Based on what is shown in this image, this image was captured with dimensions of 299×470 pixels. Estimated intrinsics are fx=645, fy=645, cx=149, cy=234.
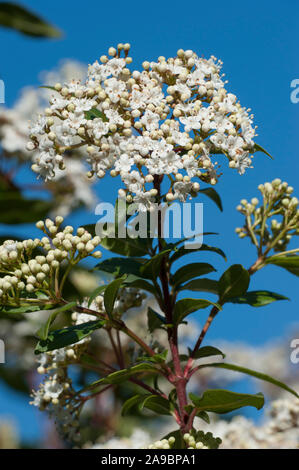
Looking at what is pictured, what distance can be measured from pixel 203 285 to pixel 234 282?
26cm

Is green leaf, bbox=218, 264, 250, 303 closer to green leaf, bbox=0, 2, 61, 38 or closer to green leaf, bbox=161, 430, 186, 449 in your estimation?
green leaf, bbox=161, 430, 186, 449

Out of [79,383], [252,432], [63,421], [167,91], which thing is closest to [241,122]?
[167,91]

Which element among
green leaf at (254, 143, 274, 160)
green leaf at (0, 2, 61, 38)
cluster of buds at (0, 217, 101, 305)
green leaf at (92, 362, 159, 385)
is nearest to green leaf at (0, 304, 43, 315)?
cluster of buds at (0, 217, 101, 305)

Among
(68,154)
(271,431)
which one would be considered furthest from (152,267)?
(68,154)

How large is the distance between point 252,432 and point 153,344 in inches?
51.3

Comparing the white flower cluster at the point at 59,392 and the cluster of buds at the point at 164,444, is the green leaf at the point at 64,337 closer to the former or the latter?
the white flower cluster at the point at 59,392

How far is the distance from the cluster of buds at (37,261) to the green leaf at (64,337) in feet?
0.61

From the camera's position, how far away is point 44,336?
2660 millimetres

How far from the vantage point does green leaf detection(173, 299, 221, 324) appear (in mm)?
2916

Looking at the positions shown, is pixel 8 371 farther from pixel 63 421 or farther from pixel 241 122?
pixel 241 122

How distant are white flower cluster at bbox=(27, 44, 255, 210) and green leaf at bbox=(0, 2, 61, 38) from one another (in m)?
0.72

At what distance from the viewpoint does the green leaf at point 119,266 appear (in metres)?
3.18

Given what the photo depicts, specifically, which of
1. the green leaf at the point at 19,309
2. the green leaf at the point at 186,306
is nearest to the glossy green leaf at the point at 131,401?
the green leaf at the point at 186,306

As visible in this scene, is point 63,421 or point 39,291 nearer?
point 39,291
